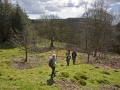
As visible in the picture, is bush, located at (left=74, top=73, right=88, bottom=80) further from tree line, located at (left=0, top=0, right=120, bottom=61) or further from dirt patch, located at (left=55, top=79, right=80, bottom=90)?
tree line, located at (left=0, top=0, right=120, bottom=61)

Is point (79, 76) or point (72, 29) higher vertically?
point (72, 29)

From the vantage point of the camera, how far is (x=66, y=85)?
19578mm

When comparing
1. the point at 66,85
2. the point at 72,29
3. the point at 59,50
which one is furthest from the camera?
the point at 72,29

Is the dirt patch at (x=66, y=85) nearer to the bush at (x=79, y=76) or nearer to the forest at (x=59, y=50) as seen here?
the forest at (x=59, y=50)

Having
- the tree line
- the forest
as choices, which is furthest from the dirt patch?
the tree line

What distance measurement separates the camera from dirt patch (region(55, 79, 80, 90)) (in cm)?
1894

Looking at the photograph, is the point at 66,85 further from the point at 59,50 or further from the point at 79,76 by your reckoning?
the point at 59,50

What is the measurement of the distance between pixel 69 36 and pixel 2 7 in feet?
83.6

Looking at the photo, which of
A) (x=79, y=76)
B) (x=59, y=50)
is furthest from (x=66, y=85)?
(x=59, y=50)

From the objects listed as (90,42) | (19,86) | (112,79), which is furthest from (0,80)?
(90,42)

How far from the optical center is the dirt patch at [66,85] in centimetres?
1894

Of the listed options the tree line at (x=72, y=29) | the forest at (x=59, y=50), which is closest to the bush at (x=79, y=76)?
the forest at (x=59, y=50)

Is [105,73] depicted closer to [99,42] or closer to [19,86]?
[19,86]

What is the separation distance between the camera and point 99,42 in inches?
2071
